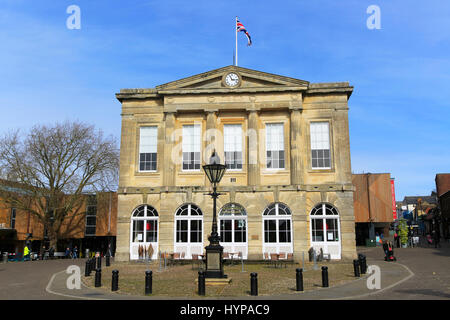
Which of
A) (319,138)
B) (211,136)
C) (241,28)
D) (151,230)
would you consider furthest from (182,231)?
(241,28)

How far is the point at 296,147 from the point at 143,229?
11679 mm

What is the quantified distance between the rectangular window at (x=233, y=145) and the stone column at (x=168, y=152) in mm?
3660

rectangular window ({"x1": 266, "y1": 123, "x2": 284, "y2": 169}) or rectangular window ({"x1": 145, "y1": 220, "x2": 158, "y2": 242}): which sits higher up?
rectangular window ({"x1": 266, "y1": 123, "x2": 284, "y2": 169})

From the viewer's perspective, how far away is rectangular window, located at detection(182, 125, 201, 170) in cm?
2733

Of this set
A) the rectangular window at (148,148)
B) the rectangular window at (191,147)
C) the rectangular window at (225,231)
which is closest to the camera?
the rectangular window at (225,231)

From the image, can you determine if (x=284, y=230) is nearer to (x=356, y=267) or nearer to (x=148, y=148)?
(x=356, y=267)

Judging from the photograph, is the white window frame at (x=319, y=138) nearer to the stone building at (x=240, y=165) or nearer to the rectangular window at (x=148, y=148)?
the stone building at (x=240, y=165)

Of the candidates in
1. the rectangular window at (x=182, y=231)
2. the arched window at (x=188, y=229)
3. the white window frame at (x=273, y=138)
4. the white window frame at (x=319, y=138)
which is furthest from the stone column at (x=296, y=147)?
the rectangular window at (x=182, y=231)

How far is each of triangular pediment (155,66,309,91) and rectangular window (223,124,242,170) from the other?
290 cm

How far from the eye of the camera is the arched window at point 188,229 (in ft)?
84.6

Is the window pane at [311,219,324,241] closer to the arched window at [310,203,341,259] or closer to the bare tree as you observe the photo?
the arched window at [310,203,341,259]

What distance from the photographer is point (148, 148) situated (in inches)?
1101

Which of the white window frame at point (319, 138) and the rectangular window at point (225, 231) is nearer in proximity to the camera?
the rectangular window at point (225, 231)

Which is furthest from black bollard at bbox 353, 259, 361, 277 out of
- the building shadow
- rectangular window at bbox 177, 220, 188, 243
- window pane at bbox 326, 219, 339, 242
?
rectangular window at bbox 177, 220, 188, 243
